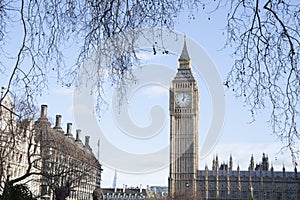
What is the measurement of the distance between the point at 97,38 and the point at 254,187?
10406 cm

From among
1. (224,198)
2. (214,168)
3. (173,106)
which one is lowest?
(224,198)

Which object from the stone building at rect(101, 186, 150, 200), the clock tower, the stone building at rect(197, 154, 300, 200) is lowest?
the stone building at rect(101, 186, 150, 200)

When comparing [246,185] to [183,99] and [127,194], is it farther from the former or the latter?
[127,194]

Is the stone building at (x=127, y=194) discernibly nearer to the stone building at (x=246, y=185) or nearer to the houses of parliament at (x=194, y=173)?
the houses of parliament at (x=194, y=173)

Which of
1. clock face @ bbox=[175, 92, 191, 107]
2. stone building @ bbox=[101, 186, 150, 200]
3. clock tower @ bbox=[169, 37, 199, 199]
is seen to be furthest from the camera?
stone building @ bbox=[101, 186, 150, 200]

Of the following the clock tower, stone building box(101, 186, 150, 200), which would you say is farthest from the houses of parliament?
stone building box(101, 186, 150, 200)

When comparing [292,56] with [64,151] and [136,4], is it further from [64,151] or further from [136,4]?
[64,151]

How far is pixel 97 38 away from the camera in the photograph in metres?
4.17

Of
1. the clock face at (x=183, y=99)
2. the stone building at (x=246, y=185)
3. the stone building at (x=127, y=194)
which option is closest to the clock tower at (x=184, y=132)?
the clock face at (x=183, y=99)

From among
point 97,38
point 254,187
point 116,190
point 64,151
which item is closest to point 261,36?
point 97,38

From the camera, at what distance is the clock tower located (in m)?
101

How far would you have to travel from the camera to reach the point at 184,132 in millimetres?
103062

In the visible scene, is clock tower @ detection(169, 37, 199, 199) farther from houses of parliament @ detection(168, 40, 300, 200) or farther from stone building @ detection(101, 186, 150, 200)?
stone building @ detection(101, 186, 150, 200)

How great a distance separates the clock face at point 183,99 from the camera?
334ft
